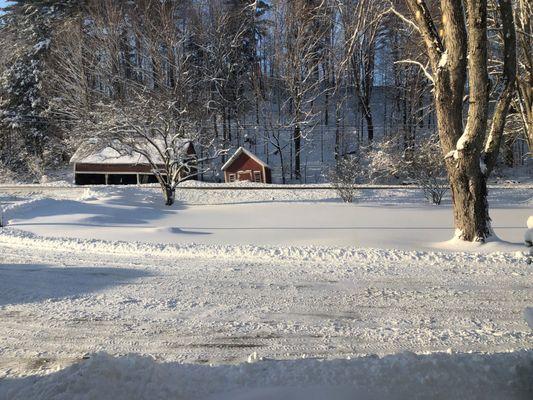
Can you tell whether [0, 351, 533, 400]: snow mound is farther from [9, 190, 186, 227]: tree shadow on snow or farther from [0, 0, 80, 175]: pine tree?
[0, 0, 80, 175]: pine tree

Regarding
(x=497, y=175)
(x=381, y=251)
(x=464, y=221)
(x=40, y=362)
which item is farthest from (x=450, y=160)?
(x=497, y=175)

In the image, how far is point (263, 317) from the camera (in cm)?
614

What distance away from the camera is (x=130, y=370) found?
352cm

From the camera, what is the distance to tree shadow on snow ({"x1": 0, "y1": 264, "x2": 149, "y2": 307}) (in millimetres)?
7188

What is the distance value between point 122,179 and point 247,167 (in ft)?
34.7

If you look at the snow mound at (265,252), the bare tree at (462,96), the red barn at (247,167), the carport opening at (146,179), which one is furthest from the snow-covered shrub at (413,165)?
the carport opening at (146,179)

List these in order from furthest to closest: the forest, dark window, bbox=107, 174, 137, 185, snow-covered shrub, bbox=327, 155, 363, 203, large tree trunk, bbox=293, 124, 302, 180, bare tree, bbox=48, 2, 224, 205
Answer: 1. large tree trunk, bbox=293, 124, 302, 180
2. dark window, bbox=107, 174, 137, 185
3. bare tree, bbox=48, 2, 224, 205
4. the forest
5. snow-covered shrub, bbox=327, 155, 363, 203

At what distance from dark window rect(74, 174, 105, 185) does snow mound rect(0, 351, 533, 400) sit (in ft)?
132

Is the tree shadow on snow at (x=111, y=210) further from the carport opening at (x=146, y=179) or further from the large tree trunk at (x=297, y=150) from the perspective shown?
the large tree trunk at (x=297, y=150)

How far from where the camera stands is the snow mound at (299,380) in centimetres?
323

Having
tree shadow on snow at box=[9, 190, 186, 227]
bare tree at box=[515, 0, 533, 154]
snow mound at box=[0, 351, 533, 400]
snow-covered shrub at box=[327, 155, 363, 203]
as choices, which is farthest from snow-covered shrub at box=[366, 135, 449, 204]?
snow mound at box=[0, 351, 533, 400]

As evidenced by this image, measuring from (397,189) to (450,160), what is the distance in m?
19.8

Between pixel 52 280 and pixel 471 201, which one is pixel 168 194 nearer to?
pixel 471 201

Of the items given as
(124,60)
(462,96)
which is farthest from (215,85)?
(462,96)
